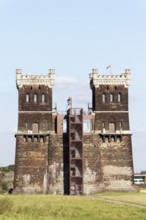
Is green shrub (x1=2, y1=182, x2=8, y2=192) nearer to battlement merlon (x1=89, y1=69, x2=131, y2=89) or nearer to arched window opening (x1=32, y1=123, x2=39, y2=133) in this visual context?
arched window opening (x1=32, y1=123, x2=39, y2=133)

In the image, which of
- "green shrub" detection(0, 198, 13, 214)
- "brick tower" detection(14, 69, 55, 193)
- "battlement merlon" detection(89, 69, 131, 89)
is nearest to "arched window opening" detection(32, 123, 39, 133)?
"brick tower" detection(14, 69, 55, 193)

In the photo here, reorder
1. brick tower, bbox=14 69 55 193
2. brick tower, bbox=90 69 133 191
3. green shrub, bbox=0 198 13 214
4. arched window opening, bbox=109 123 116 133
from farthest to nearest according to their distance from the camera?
1. arched window opening, bbox=109 123 116 133
2. brick tower, bbox=90 69 133 191
3. brick tower, bbox=14 69 55 193
4. green shrub, bbox=0 198 13 214

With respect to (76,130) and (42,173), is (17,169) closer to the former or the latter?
(42,173)

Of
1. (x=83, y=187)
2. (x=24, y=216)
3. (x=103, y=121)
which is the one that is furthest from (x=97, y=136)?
(x=24, y=216)

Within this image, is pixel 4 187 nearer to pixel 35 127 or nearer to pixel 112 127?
pixel 35 127

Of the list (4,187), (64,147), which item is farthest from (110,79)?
(4,187)

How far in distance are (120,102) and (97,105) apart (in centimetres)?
355

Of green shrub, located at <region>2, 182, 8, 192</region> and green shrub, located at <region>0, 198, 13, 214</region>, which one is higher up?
green shrub, located at <region>2, 182, 8, 192</region>

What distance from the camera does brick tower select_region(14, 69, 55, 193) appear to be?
81750 mm

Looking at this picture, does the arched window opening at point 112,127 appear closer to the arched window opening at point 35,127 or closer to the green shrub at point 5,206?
the arched window opening at point 35,127

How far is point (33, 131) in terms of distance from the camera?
276 feet

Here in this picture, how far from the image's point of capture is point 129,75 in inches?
3396

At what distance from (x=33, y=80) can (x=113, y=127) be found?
46.0 feet

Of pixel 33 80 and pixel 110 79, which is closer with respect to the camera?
pixel 33 80
